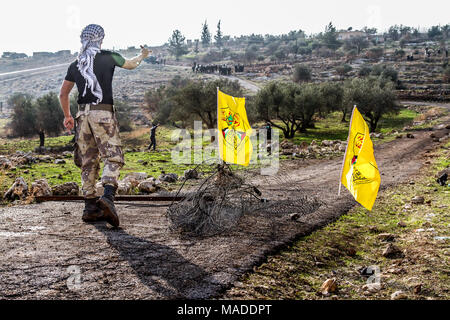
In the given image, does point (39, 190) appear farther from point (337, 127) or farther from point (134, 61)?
point (337, 127)

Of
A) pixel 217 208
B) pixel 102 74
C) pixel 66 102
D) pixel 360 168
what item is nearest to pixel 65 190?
pixel 66 102

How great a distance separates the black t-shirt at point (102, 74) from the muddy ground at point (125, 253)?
152 centimetres

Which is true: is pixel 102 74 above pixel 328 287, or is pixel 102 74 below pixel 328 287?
above

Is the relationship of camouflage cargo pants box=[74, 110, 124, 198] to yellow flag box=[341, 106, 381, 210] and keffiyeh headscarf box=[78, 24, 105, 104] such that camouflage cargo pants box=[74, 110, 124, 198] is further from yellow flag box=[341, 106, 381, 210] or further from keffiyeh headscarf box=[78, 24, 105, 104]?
yellow flag box=[341, 106, 381, 210]

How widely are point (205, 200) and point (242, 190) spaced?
583mm

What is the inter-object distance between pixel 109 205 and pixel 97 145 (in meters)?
0.76

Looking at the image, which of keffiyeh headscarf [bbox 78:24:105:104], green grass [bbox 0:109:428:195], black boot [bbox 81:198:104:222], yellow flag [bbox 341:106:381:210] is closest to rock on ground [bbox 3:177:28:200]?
green grass [bbox 0:109:428:195]

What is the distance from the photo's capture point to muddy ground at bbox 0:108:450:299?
3.18 meters

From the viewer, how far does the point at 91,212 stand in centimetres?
504

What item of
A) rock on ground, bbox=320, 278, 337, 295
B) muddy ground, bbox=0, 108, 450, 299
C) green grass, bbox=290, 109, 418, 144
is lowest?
green grass, bbox=290, 109, 418, 144

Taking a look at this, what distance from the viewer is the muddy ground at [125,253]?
318 cm

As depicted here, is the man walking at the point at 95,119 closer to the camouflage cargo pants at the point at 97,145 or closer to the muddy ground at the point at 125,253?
the camouflage cargo pants at the point at 97,145

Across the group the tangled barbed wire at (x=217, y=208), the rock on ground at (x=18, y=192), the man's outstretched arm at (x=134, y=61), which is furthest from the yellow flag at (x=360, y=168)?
the rock on ground at (x=18, y=192)
